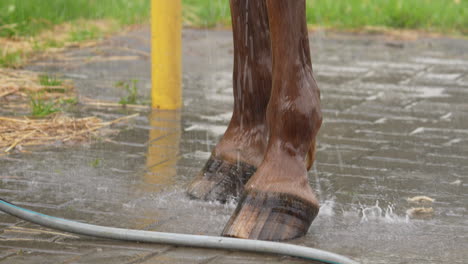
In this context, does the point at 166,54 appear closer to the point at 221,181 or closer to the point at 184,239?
the point at 221,181

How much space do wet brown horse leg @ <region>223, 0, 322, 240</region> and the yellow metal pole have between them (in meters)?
2.14

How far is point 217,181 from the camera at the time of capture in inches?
131

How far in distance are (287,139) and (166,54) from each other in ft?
7.55

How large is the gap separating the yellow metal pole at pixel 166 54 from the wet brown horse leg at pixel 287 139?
7.01 ft

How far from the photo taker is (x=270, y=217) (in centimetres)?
285

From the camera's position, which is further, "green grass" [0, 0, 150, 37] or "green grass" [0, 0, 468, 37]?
"green grass" [0, 0, 468, 37]

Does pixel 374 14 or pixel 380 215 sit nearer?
pixel 380 215

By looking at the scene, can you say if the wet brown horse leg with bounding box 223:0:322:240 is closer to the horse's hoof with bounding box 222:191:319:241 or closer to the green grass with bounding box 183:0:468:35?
the horse's hoof with bounding box 222:191:319:241

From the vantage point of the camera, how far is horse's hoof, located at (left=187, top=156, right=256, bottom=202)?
330cm

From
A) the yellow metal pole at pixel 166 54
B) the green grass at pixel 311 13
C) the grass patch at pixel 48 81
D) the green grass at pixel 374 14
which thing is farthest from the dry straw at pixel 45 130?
the green grass at pixel 374 14

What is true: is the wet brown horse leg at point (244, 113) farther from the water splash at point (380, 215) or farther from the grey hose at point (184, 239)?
the grey hose at point (184, 239)

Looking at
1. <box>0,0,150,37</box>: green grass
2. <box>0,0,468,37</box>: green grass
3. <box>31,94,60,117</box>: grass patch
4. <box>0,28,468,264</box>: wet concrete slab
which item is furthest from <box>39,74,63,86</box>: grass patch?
<box>0,0,468,37</box>: green grass

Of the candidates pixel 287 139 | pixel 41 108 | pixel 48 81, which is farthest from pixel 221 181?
pixel 48 81

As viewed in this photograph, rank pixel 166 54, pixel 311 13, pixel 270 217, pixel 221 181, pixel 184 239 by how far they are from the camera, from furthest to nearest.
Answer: pixel 311 13, pixel 166 54, pixel 221 181, pixel 270 217, pixel 184 239
